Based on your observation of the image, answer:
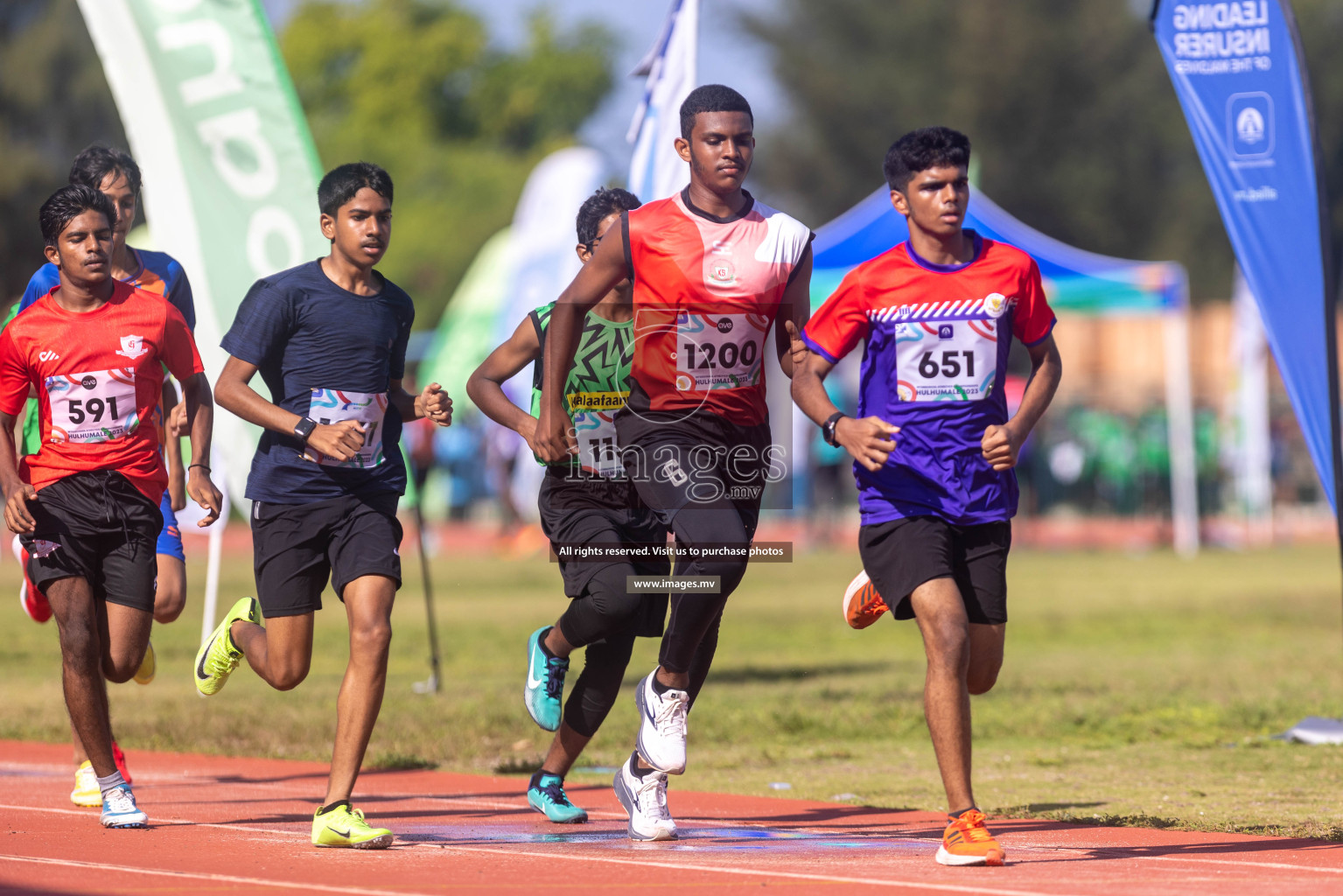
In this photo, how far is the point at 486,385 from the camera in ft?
23.4

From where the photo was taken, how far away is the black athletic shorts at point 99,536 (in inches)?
269

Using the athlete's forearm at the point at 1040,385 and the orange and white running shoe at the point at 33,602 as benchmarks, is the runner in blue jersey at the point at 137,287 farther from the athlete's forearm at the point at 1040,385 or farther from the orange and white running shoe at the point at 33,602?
the athlete's forearm at the point at 1040,385

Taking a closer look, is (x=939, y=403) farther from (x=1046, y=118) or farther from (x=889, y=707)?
(x=1046, y=118)

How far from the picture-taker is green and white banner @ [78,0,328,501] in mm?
10641

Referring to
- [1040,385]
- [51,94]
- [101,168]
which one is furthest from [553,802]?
[51,94]

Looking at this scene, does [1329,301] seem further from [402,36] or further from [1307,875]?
[402,36]

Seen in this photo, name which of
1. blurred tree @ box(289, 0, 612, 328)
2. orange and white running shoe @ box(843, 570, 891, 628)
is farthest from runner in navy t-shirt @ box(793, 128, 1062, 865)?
blurred tree @ box(289, 0, 612, 328)

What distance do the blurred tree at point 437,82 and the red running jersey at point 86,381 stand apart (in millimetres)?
70490

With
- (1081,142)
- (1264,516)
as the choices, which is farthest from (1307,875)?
(1081,142)

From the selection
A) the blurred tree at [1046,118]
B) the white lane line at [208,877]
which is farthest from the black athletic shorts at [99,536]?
the blurred tree at [1046,118]

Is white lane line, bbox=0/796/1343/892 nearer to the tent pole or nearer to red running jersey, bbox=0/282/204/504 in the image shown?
red running jersey, bbox=0/282/204/504

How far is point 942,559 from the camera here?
621 cm

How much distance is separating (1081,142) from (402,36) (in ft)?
117

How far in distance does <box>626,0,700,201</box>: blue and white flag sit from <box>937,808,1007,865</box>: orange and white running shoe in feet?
18.2
